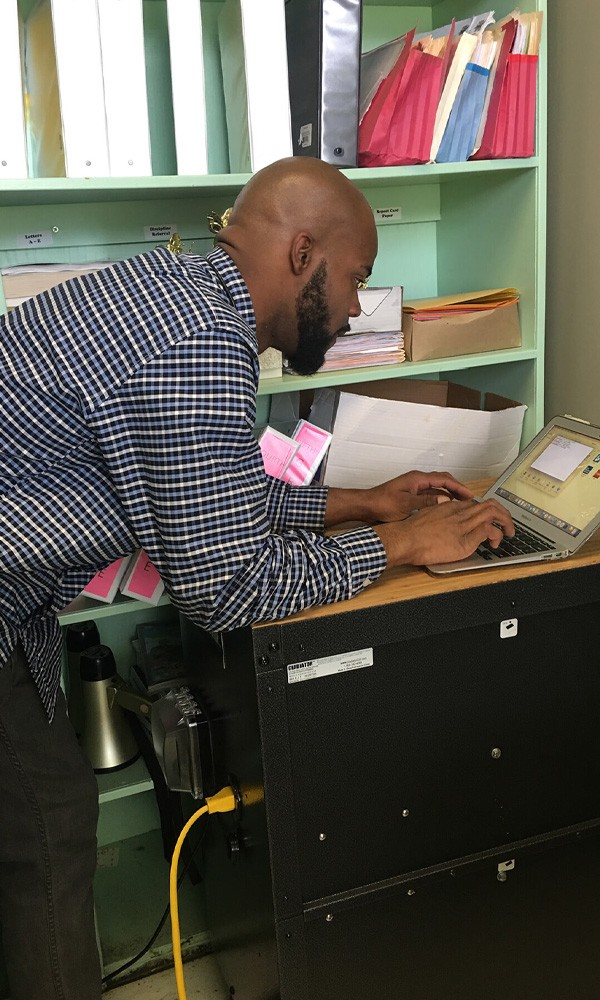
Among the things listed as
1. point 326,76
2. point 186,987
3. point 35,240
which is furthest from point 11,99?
point 186,987

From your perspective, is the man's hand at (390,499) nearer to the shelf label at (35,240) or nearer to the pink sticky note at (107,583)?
the pink sticky note at (107,583)

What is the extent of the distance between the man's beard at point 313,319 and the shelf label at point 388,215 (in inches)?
32.3

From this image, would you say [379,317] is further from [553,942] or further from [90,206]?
[553,942]

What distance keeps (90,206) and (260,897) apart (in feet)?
4.33

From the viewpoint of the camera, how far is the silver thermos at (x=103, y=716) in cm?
179

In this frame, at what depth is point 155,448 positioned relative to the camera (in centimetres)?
100

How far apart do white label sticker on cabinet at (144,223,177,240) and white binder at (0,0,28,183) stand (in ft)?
1.48

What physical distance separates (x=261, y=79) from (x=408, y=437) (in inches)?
27.8

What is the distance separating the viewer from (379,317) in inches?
67.0

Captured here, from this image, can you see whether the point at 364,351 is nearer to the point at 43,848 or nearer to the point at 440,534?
the point at 440,534

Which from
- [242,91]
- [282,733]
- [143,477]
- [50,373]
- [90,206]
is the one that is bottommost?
[282,733]

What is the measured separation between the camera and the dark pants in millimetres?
1296

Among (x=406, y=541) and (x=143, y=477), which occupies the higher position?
(x=143, y=477)

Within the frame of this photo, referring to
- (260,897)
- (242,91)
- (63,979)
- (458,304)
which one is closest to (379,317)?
(458,304)
